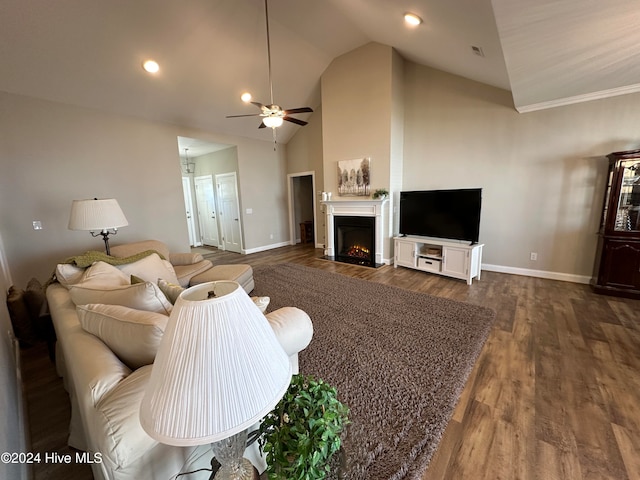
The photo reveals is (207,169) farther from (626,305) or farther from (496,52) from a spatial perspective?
(626,305)

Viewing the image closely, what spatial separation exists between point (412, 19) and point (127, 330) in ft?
13.0

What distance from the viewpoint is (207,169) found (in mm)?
7227

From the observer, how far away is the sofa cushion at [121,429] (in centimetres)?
79

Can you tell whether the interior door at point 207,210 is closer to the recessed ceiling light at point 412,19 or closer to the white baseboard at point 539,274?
the recessed ceiling light at point 412,19

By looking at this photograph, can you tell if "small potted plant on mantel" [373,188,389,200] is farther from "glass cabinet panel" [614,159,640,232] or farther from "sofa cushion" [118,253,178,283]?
"sofa cushion" [118,253,178,283]

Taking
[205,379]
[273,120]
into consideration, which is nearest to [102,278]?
[205,379]

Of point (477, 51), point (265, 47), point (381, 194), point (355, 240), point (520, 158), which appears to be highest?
point (265, 47)

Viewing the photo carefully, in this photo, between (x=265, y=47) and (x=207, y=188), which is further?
(x=207, y=188)

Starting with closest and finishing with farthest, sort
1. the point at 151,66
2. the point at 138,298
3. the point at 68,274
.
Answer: the point at 138,298, the point at 68,274, the point at 151,66

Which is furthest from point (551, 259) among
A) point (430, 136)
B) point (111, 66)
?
point (111, 66)

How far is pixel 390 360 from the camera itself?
7.34 ft

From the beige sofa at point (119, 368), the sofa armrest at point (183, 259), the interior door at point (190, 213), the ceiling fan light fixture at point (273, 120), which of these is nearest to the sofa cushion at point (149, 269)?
the beige sofa at point (119, 368)

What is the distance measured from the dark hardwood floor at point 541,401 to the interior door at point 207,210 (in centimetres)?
505

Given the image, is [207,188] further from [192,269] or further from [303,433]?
[303,433]
